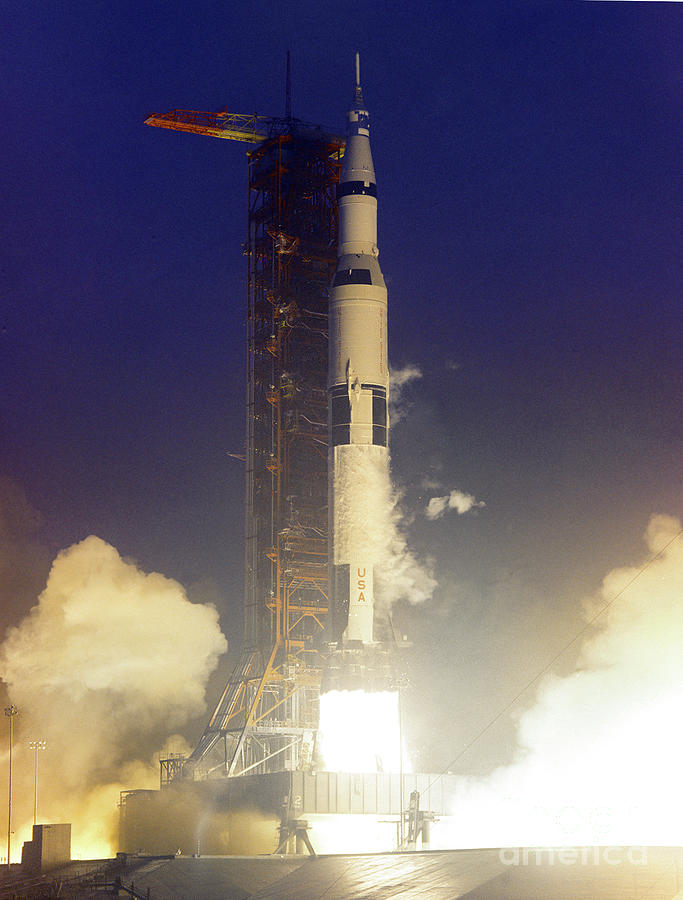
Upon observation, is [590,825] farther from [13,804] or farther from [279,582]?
[13,804]

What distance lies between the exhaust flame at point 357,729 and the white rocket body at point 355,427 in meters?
2.84

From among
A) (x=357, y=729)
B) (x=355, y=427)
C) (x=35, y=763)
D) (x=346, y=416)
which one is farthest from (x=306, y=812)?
(x=35, y=763)

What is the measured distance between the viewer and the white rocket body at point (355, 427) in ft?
232

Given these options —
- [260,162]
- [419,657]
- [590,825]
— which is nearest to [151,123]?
[260,162]

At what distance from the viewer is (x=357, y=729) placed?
69.9 metres

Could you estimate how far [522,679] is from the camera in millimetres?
81062

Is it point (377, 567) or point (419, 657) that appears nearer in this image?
point (377, 567)

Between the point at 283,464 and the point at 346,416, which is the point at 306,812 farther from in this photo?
the point at 283,464

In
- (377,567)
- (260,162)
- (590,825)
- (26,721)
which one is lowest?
(590,825)

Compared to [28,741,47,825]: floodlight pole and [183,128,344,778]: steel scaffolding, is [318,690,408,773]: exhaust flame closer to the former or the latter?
[183,128,344,778]: steel scaffolding

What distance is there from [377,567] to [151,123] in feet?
97.3

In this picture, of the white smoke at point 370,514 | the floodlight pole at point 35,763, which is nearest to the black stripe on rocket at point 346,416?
the white smoke at point 370,514

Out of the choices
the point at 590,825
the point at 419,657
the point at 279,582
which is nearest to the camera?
the point at 590,825

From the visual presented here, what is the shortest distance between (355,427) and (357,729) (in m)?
14.4
